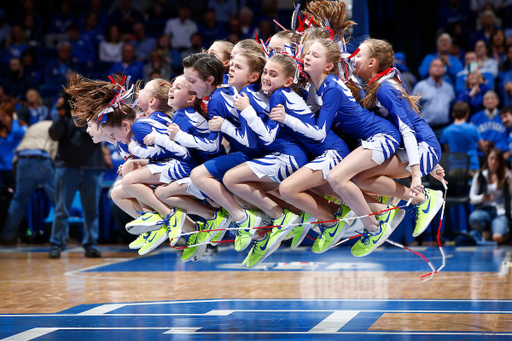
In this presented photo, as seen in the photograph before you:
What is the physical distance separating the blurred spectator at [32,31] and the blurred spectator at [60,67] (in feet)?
4.71

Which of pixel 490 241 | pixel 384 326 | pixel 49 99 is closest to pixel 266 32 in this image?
pixel 49 99

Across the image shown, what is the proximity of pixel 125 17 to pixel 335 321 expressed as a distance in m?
11.0

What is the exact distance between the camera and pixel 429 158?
4.48 meters

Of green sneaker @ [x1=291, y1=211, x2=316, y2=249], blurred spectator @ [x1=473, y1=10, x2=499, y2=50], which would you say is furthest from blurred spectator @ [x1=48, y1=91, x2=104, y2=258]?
blurred spectator @ [x1=473, y1=10, x2=499, y2=50]

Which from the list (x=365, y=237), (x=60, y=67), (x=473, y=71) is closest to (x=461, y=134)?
(x=473, y=71)

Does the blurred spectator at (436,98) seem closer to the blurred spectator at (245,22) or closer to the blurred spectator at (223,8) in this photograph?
the blurred spectator at (245,22)

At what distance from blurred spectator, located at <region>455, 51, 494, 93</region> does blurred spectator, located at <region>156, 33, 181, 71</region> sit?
5197 millimetres

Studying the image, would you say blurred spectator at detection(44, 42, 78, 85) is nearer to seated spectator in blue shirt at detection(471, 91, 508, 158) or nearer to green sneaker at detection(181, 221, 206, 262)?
seated spectator in blue shirt at detection(471, 91, 508, 158)

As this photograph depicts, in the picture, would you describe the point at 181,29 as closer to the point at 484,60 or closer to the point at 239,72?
the point at 484,60

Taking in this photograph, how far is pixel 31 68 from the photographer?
45.8 ft

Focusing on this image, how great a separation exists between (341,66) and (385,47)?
36 cm

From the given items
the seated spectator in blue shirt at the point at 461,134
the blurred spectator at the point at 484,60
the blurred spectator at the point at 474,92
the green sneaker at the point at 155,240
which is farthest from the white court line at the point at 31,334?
the blurred spectator at the point at 484,60

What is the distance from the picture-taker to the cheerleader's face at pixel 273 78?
4.37m

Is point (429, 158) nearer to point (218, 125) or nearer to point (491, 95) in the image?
point (218, 125)
